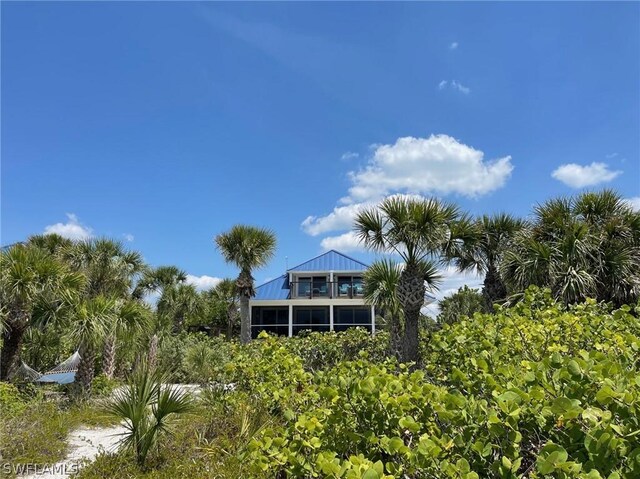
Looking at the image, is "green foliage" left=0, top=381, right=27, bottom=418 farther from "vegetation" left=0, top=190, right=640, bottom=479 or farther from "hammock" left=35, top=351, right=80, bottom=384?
"hammock" left=35, top=351, right=80, bottom=384

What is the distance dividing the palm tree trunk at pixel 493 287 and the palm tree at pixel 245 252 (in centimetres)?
925

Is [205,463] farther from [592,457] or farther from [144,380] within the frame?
[592,457]

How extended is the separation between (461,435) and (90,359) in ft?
33.8

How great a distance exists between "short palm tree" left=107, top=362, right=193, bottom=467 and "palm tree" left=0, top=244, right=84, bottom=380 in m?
4.99

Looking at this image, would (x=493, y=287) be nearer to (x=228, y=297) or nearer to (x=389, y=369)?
(x=389, y=369)

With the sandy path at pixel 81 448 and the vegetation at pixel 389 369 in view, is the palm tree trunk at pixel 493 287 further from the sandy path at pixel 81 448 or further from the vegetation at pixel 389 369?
the sandy path at pixel 81 448

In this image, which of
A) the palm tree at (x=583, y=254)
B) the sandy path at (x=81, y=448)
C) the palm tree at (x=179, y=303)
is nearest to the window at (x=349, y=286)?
the palm tree at (x=179, y=303)

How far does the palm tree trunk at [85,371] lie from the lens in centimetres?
977

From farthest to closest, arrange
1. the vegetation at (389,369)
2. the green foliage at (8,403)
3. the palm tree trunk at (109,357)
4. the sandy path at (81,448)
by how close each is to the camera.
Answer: the palm tree trunk at (109,357) < the green foliage at (8,403) < the sandy path at (81,448) < the vegetation at (389,369)

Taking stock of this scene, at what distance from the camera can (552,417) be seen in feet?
5.26

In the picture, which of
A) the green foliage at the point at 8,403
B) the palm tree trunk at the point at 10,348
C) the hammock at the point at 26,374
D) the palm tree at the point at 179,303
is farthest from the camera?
the palm tree at the point at 179,303

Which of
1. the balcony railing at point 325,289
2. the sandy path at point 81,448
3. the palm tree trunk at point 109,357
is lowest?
the sandy path at point 81,448

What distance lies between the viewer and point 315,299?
28.3 metres

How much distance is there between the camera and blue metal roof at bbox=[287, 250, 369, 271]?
94.8 ft
